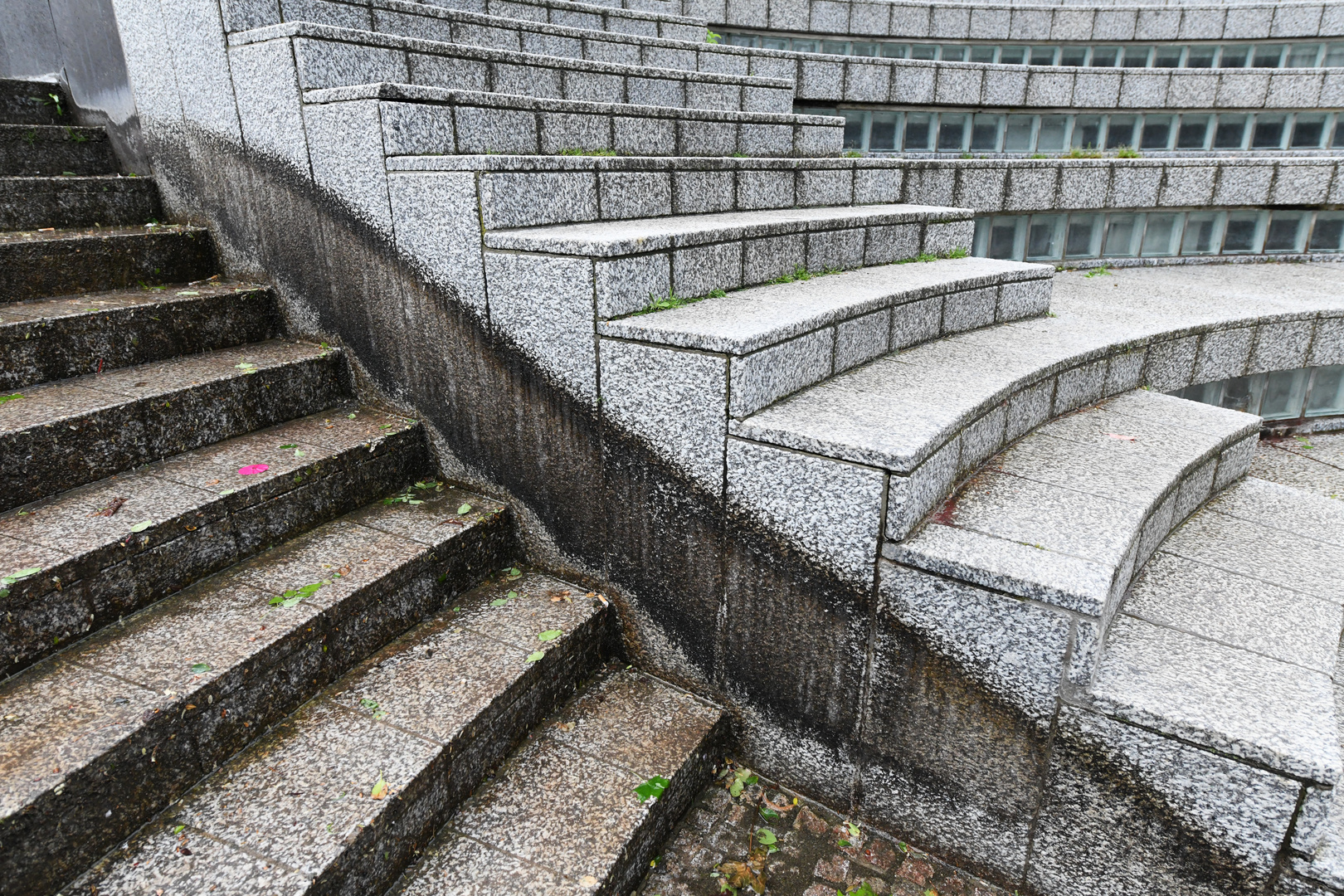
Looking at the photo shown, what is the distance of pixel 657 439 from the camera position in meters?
3.32

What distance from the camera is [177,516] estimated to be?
9.89ft

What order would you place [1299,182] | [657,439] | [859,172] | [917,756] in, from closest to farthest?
[917,756] → [657,439] → [859,172] → [1299,182]

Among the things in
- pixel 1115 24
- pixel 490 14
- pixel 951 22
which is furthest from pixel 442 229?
pixel 1115 24

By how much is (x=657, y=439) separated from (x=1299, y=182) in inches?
349

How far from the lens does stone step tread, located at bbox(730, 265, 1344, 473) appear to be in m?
2.99

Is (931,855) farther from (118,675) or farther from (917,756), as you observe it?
(118,675)

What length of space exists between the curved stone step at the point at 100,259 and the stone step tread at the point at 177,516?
1.48 meters

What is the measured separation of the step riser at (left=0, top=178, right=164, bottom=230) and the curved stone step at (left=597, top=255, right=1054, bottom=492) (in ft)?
12.4

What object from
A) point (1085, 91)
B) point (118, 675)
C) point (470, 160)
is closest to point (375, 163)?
point (470, 160)

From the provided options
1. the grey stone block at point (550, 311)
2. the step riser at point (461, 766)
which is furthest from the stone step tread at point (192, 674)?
the grey stone block at point (550, 311)

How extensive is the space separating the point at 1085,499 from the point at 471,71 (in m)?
4.35

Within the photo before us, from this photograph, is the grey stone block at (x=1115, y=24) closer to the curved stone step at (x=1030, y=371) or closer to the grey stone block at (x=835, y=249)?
the curved stone step at (x=1030, y=371)

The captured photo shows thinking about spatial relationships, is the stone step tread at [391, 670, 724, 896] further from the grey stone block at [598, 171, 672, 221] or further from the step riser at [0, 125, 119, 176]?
the step riser at [0, 125, 119, 176]

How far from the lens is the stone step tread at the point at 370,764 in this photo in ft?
7.59
